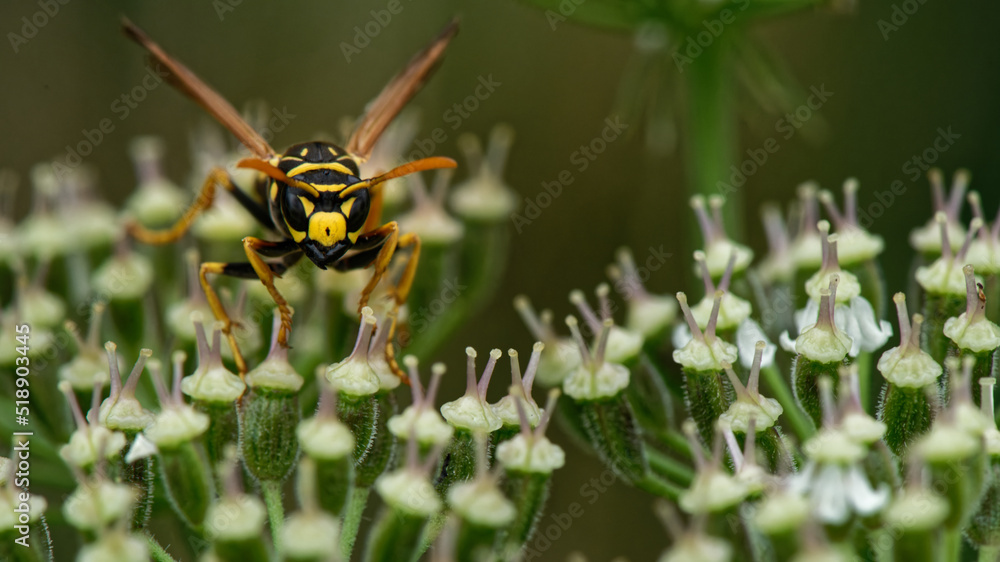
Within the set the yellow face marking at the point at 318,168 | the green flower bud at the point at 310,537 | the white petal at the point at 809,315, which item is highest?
the yellow face marking at the point at 318,168

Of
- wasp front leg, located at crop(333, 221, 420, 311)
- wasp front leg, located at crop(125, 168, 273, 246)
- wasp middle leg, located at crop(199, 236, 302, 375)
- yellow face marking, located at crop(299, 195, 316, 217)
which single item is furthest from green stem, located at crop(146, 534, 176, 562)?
wasp front leg, located at crop(125, 168, 273, 246)

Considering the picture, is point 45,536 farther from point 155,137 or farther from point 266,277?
point 155,137

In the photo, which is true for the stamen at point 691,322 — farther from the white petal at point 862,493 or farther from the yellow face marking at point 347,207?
the yellow face marking at point 347,207

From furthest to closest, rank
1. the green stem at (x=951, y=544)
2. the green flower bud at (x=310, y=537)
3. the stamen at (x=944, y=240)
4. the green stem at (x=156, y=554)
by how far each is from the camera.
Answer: the stamen at (x=944, y=240), the green stem at (x=156, y=554), the green stem at (x=951, y=544), the green flower bud at (x=310, y=537)

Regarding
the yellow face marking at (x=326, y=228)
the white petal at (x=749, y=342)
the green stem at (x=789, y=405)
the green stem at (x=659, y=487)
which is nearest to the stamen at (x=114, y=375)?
the yellow face marking at (x=326, y=228)

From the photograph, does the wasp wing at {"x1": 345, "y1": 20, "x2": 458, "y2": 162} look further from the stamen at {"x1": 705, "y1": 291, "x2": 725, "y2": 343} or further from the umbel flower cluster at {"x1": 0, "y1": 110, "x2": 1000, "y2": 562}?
the stamen at {"x1": 705, "y1": 291, "x2": 725, "y2": 343}
